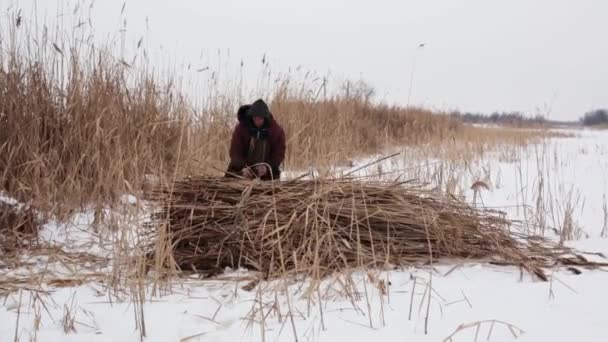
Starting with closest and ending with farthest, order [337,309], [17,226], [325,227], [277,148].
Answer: [337,309] → [325,227] → [17,226] → [277,148]

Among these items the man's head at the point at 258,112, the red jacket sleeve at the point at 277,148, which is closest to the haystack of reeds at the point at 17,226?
the man's head at the point at 258,112

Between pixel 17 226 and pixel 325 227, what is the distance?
1.74 meters

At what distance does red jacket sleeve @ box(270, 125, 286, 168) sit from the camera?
→ 3896 mm

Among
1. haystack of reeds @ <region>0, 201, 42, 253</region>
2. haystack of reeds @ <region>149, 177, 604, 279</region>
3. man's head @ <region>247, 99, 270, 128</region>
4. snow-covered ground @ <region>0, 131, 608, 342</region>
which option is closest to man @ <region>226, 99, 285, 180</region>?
man's head @ <region>247, 99, 270, 128</region>

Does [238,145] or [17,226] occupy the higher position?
[238,145]

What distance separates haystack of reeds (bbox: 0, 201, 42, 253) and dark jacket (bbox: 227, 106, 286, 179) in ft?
4.60

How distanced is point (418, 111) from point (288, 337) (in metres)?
11.0

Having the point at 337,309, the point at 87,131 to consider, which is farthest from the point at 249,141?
the point at 337,309

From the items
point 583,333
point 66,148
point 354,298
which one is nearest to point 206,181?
point 354,298

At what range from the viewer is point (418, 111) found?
12141 millimetres

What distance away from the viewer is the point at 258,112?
144 inches

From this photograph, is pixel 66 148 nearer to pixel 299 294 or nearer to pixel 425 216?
pixel 299 294

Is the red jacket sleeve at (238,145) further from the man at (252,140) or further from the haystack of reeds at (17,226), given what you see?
the haystack of reeds at (17,226)

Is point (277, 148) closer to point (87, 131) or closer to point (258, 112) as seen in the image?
point (258, 112)
